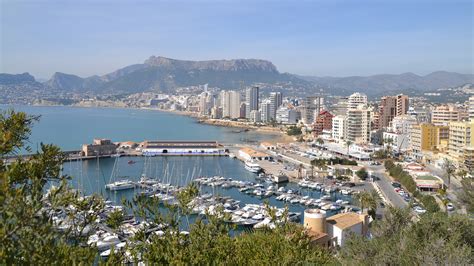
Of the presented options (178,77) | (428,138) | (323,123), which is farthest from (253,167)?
(178,77)

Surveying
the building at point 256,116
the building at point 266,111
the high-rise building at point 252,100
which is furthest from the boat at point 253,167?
the high-rise building at point 252,100

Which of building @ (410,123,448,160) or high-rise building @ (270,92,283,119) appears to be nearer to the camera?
building @ (410,123,448,160)

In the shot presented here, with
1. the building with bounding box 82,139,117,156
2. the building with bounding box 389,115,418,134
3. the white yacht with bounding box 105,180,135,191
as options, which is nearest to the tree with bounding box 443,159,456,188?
the building with bounding box 389,115,418,134

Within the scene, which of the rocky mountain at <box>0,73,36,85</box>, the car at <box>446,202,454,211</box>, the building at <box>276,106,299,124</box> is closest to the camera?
the car at <box>446,202,454,211</box>

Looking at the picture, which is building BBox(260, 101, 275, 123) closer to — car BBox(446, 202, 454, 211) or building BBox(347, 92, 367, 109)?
building BBox(347, 92, 367, 109)

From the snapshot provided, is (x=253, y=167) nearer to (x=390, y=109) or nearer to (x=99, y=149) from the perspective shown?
(x=99, y=149)

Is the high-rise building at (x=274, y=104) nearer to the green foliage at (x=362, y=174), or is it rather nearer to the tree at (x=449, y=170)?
the green foliage at (x=362, y=174)

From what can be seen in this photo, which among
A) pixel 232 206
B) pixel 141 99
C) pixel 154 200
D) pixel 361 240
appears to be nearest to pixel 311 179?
pixel 232 206
